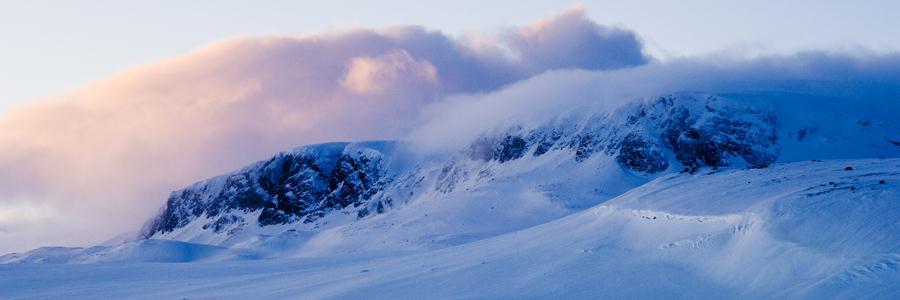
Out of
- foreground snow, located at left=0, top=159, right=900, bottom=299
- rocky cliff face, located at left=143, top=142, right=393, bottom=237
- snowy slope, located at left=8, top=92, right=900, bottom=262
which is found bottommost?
foreground snow, located at left=0, top=159, right=900, bottom=299

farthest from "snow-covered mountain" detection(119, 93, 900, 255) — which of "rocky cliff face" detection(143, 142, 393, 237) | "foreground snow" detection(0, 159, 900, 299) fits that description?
"foreground snow" detection(0, 159, 900, 299)

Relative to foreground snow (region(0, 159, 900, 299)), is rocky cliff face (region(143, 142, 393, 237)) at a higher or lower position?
higher

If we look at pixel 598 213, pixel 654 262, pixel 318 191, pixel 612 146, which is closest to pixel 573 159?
pixel 612 146

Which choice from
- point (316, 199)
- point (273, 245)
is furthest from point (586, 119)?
point (316, 199)

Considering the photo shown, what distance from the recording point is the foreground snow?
15.1 meters

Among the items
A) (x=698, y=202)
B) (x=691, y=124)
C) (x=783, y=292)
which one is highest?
(x=691, y=124)

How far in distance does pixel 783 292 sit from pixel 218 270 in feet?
68.4

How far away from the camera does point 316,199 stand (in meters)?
186

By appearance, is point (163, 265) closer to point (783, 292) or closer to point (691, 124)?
point (783, 292)

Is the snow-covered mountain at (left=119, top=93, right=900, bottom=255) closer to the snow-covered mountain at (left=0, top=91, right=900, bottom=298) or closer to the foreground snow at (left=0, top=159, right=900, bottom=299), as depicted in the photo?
the snow-covered mountain at (left=0, top=91, right=900, bottom=298)

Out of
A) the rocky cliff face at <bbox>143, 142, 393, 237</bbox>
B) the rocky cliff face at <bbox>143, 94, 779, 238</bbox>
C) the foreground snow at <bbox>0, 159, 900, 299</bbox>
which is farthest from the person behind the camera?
the rocky cliff face at <bbox>143, 142, 393, 237</bbox>

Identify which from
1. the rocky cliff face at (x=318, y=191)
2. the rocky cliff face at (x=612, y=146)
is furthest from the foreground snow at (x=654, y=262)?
the rocky cliff face at (x=318, y=191)

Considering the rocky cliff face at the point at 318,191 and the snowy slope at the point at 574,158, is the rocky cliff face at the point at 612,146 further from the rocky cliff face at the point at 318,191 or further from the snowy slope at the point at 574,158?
the rocky cliff face at the point at 318,191

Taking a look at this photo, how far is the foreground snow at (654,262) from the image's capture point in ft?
49.5
